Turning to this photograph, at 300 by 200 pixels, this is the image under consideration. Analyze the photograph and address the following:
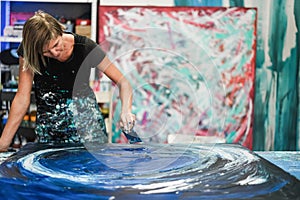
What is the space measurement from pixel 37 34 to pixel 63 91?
1.02ft

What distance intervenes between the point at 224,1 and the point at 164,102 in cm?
85

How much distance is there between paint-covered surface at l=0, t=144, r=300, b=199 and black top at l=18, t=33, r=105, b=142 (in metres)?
0.24

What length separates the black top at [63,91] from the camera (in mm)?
2201

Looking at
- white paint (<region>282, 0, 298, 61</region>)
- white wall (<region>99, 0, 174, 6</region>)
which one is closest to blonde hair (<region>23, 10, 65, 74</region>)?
white wall (<region>99, 0, 174, 6</region>)

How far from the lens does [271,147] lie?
3.69 metres

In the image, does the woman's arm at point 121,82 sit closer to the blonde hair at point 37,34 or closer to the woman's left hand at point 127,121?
the woman's left hand at point 127,121

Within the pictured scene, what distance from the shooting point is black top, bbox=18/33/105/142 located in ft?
7.22

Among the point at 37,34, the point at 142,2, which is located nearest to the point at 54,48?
the point at 37,34

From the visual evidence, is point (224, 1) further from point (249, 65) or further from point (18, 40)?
point (18, 40)

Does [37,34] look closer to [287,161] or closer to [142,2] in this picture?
[287,161]

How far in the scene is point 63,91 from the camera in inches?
86.9

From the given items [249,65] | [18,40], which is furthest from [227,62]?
[18,40]

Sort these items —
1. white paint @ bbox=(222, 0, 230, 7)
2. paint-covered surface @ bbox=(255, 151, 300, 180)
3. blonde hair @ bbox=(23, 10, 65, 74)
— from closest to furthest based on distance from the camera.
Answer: paint-covered surface @ bbox=(255, 151, 300, 180), blonde hair @ bbox=(23, 10, 65, 74), white paint @ bbox=(222, 0, 230, 7)

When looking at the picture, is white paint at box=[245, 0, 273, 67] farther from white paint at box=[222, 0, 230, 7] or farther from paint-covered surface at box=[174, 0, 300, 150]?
white paint at box=[222, 0, 230, 7]
